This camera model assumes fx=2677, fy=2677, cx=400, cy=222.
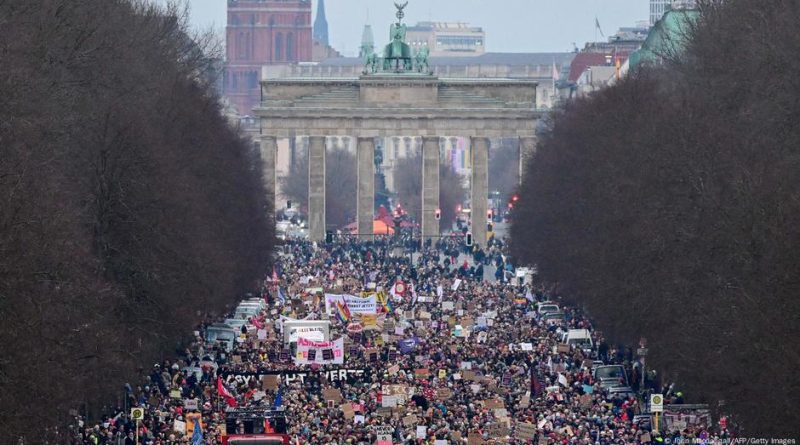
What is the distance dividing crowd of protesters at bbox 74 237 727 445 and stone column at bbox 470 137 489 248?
55.1 meters

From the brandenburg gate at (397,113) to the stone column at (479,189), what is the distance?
6cm

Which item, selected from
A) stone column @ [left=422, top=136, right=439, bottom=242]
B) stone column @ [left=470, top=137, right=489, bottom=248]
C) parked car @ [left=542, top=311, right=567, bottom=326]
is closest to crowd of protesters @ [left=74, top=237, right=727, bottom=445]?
parked car @ [left=542, top=311, right=567, bottom=326]

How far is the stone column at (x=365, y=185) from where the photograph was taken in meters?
172

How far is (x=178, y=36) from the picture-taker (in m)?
125

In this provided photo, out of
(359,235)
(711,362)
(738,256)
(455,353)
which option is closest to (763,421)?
(711,362)

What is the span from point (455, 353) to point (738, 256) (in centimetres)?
2052

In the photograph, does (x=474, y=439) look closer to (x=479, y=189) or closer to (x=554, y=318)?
(x=554, y=318)

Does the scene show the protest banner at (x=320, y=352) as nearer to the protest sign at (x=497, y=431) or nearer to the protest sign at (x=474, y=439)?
the protest sign at (x=497, y=431)

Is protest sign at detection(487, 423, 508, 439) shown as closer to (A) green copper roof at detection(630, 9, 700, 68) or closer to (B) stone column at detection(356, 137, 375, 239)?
(A) green copper roof at detection(630, 9, 700, 68)

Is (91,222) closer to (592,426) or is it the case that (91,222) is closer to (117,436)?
(117,436)

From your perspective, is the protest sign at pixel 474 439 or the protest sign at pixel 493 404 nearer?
the protest sign at pixel 474 439

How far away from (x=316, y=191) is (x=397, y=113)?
26.3ft

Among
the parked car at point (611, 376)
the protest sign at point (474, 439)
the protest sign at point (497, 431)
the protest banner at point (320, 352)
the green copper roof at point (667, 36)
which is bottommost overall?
the parked car at point (611, 376)

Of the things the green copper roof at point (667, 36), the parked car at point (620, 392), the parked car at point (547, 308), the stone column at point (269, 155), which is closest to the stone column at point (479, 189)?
the stone column at point (269, 155)
